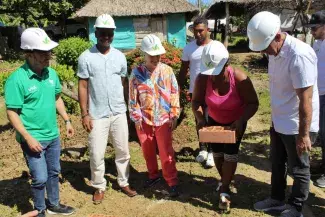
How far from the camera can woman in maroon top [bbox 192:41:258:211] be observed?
320cm

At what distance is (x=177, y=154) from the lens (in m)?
5.35

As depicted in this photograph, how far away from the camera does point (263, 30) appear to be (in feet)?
9.50

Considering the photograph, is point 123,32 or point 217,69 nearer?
point 217,69

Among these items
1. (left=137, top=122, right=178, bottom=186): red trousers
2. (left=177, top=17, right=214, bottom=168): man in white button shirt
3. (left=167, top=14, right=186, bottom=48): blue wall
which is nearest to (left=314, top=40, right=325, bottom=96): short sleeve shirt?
(left=177, top=17, right=214, bottom=168): man in white button shirt

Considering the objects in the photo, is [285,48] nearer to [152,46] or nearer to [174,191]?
[152,46]

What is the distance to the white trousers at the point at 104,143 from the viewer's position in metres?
3.82

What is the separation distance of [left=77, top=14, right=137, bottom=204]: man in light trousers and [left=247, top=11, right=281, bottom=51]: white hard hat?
1442 millimetres

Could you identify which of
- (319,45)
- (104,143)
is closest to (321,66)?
(319,45)

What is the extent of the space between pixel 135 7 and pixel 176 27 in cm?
224

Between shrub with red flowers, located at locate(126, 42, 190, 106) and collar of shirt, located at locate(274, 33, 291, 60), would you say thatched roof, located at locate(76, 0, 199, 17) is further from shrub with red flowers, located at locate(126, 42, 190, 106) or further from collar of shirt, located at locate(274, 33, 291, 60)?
collar of shirt, located at locate(274, 33, 291, 60)

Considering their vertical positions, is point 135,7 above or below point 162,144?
above

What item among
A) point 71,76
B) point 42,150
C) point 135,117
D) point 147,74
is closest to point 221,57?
point 147,74

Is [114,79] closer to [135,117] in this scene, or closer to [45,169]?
[135,117]

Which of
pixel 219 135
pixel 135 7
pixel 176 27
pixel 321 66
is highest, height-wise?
pixel 135 7
